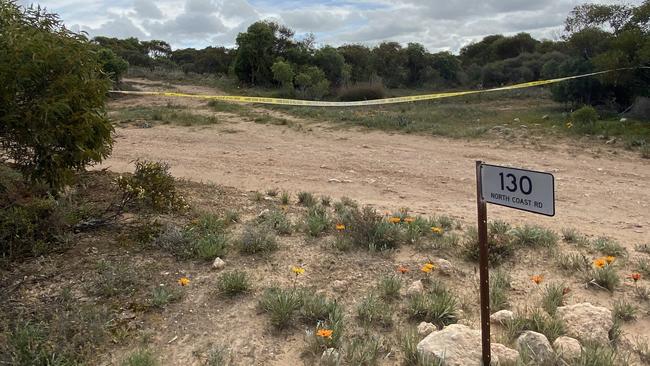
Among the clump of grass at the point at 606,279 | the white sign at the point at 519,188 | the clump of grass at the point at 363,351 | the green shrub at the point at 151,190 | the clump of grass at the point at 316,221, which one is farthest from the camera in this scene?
the green shrub at the point at 151,190

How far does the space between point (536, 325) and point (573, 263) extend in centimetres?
136

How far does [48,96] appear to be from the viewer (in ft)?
11.7

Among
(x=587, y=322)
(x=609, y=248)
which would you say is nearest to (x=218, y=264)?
(x=587, y=322)

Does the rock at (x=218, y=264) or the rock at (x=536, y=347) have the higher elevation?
the rock at (x=218, y=264)

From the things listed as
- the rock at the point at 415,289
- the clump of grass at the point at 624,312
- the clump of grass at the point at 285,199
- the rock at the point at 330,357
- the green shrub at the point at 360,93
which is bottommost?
the clump of grass at the point at 624,312

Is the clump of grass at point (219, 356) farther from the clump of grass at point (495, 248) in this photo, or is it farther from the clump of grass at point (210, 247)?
the clump of grass at point (495, 248)

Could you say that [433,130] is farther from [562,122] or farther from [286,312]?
[286,312]

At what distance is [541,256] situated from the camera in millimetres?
4879

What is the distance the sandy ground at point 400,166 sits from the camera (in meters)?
6.74

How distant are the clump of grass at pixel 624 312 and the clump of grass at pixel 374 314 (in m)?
1.66

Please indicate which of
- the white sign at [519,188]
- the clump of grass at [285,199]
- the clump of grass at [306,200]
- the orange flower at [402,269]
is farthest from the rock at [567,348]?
the clump of grass at [285,199]

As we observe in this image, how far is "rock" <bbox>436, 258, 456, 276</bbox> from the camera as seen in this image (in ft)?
14.8

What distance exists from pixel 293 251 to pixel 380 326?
4.76 feet

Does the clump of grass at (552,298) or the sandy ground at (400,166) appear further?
the sandy ground at (400,166)
